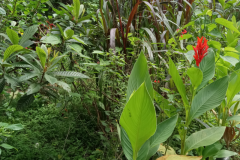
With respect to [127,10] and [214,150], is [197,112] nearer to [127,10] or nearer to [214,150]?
[214,150]

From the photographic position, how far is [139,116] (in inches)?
26.4

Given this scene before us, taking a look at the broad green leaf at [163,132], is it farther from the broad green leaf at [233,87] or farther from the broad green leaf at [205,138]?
the broad green leaf at [233,87]

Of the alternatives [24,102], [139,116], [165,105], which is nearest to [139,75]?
[139,116]

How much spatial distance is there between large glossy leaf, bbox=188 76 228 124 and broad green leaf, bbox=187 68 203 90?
0.31ft

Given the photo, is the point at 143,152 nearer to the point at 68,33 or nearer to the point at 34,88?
the point at 34,88

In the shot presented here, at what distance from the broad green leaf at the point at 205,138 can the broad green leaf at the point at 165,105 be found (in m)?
0.18

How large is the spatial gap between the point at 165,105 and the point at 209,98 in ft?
0.88

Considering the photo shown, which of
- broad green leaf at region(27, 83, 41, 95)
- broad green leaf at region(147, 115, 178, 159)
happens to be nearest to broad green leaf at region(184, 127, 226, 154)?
broad green leaf at region(147, 115, 178, 159)

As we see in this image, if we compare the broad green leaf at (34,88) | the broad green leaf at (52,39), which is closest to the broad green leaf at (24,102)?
the broad green leaf at (34,88)

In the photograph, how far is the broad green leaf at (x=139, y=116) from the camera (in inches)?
24.5

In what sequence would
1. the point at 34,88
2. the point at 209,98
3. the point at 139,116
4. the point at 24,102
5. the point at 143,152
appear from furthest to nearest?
the point at 24,102 < the point at 34,88 < the point at 209,98 < the point at 143,152 < the point at 139,116

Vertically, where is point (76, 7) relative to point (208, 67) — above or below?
above

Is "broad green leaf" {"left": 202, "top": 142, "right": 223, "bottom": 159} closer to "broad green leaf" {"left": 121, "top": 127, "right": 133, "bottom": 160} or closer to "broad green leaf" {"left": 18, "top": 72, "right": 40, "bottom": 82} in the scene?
"broad green leaf" {"left": 121, "top": 127, "right": 133, "bottom": 160}

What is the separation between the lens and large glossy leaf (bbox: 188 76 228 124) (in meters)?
0.99
